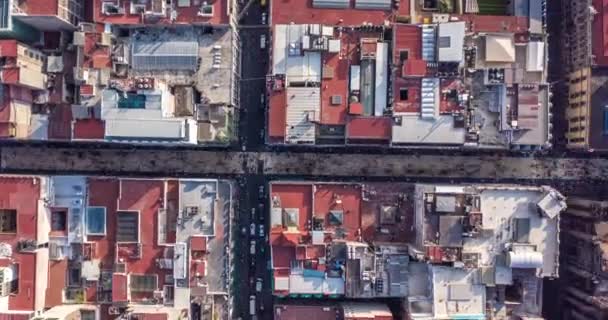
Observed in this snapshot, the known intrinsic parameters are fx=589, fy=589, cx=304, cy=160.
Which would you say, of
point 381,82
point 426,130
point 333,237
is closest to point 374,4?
point 381,82

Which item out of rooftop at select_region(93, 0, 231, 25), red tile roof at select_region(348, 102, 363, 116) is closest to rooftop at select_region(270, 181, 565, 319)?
red tile roof at select_region(348, 102, 363, 116)

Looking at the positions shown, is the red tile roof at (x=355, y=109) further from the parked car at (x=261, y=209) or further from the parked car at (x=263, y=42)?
the parked car at (x=261, y=209)

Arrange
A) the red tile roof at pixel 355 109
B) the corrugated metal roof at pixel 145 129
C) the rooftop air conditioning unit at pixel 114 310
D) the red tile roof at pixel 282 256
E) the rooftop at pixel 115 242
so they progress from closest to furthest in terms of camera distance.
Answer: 1. the corrugated metal roof at pixel 145 129
2. the red tile roof at pixel 355 109
3. the rooftop at pixel 115 242
4. the red tile roof at pixel 282 256
5. the rooftop air conditioning unit at pixel 114 310

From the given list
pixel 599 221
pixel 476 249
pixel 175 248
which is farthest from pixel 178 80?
pixel 599 221

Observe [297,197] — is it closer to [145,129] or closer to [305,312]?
[305,312]

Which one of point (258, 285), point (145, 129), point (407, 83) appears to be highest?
point (407, 83)

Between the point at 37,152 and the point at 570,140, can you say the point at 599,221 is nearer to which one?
the point at 570,140

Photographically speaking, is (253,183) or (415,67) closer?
(415,67)

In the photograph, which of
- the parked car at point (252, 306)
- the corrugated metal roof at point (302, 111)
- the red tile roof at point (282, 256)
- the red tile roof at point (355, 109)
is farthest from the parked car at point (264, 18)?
the parked car at point (252, 306)
